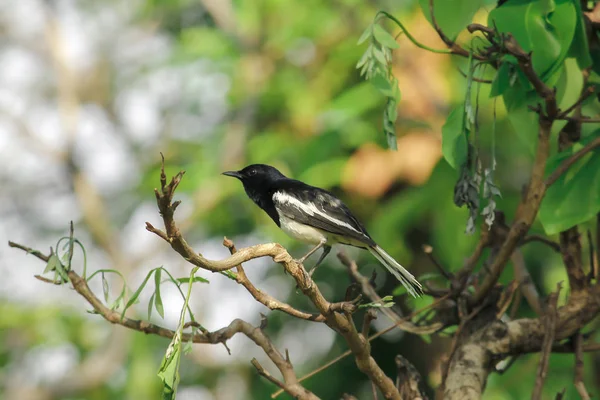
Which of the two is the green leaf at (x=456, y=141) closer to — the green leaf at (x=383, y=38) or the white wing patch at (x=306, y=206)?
the green leaf at (x=383, y=38)

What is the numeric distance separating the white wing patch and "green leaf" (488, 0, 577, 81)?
4.22 ft

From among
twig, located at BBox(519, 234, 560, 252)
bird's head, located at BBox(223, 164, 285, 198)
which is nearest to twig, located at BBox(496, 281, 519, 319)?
twig, located at BBox(519, 234, 560, 252)

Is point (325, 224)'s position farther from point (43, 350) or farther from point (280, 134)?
point (43, 350)

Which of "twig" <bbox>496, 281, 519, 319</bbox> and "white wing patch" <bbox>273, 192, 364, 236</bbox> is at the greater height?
"white wing patch" <bbox>273, 192, 364, 236</bbox>

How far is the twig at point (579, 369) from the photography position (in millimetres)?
2687

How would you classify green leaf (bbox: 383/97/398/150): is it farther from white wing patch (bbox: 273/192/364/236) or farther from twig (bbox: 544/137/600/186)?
white wing patch (bbox: 273/192/364/236)

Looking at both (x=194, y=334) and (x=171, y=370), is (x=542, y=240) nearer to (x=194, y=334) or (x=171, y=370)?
(x=194, y=334)

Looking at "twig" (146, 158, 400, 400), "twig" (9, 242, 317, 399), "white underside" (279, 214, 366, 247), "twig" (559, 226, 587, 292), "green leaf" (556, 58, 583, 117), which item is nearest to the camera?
"twig" (146, 158, 400, 400)

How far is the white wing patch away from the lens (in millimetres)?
3772

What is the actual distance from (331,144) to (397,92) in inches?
63.9

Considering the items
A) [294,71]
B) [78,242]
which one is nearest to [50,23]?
[294,71]

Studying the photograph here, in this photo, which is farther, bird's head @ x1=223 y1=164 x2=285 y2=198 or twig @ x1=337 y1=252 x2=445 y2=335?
bird's head @ x1=223 y1=164 x2=285 y2=198

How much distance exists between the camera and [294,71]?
21.6 feet

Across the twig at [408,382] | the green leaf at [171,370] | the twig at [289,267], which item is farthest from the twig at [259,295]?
the twig at [408,382]
